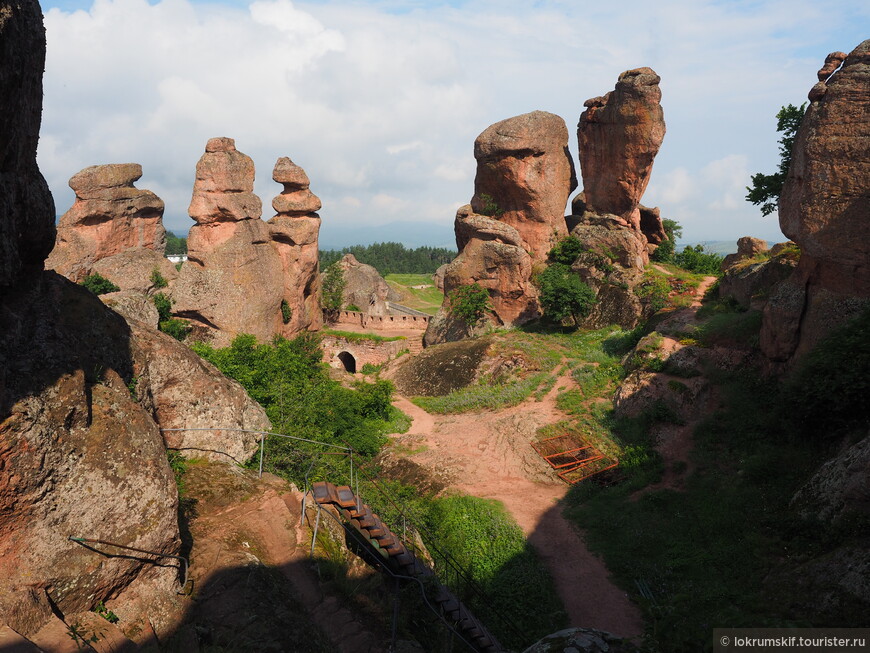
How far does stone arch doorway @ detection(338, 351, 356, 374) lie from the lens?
3856 centimetres

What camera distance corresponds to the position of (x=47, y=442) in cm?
698

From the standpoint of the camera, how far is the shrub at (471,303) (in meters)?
33.7

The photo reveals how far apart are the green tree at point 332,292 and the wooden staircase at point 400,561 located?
30.9 meters

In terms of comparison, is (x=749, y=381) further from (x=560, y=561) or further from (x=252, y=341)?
(x=252, y=341)

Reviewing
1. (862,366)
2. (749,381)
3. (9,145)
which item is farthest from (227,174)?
(862,366)

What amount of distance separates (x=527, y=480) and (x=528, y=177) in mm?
21882

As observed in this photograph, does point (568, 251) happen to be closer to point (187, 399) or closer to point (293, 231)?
point (293, 231)

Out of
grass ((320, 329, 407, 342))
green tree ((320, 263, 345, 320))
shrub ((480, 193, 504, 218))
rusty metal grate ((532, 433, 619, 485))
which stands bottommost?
rusty metal grate ((532, 433, 619, 485))

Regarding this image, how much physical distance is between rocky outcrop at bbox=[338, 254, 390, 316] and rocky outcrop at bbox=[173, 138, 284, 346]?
18185 mm

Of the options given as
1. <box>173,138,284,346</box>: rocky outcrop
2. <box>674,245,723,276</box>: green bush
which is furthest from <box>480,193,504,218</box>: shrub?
<box>173,138,284,346</box>: rocky outcrop

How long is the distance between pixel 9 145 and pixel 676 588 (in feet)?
45.8

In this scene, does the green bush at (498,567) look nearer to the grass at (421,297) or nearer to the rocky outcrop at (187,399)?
the rocky outcrop at (187,399)

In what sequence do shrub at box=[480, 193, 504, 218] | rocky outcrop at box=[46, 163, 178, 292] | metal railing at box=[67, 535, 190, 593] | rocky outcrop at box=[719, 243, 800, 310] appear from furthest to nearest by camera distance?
shrub at box=[480, 193, 504, 218], rocky outcrop at box=[46, 163, 178, 292], rocky outcrop at box=[719, 243, 800, 310], metal railing at box=[67, 535, 190, 593]

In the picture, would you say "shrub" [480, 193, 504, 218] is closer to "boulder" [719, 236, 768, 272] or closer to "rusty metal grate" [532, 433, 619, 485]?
"boulder" [719, 236, 768, 272]
